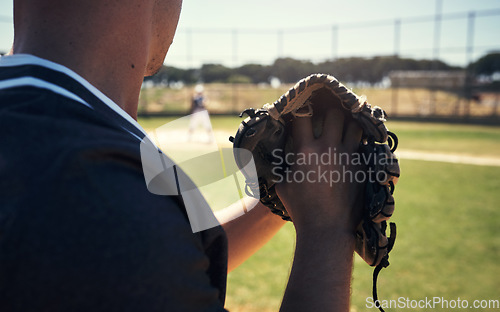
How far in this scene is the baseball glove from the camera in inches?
41.3

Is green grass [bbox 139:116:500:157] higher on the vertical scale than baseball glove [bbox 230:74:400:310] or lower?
lower

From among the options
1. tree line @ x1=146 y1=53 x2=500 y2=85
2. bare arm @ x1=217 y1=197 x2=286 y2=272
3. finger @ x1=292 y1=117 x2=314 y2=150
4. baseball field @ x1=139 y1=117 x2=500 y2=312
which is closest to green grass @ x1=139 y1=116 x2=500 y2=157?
tree line @ x1=146 y1=53 x2=500 y2=85

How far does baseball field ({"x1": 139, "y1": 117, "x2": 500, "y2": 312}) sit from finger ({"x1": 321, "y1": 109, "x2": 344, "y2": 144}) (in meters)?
2.50

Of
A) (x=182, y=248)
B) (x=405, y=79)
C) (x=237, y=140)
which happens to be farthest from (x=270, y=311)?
(x=405, y=79)

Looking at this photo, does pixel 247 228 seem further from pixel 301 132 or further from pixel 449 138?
pixel 449 138

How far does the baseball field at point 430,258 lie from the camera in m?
3.29

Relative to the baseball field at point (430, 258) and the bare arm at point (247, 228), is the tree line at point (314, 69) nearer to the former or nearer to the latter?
the baseball field at point (430, 258)

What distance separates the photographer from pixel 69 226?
0.56 metres

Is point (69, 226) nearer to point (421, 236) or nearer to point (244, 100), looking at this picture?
point (421, 236)

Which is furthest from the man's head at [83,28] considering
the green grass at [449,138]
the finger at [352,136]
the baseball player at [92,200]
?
the green grass at [449,138]

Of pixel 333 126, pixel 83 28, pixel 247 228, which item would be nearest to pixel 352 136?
pixel 333 126

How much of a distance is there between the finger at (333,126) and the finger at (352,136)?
0.08ft

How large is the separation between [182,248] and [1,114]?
0.37 m

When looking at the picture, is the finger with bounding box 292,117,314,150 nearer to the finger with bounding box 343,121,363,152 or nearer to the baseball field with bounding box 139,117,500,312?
the finger with bounding box 343,121,363,152
